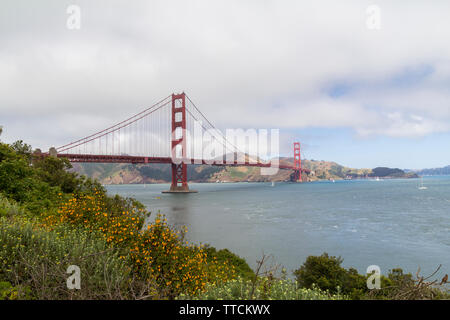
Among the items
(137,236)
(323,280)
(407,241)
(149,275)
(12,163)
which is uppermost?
(12,163)

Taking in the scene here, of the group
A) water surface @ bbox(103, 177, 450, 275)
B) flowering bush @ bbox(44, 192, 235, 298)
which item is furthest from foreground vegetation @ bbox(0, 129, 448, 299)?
water surface @ bbox(103, 177, 450, 275)

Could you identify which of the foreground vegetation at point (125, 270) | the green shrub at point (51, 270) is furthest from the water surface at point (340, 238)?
the green shrub at point (51, 270)

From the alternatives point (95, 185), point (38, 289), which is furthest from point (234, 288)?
point (95, 185)

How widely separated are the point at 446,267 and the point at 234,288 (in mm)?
22579

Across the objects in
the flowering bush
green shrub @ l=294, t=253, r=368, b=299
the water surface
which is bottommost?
the water surface

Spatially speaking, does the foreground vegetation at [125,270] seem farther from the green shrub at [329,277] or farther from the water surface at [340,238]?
the water surface at [340,238]

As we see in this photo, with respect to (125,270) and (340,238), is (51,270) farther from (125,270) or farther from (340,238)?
A: (340,238)

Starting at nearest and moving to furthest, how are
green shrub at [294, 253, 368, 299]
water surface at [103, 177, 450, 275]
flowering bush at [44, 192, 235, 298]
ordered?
1. flowering bush at [44, 192, 235, 298]
2. green shrub at [294, 253, 368, 299]
3. water surface at [103, 177, 450, 275]

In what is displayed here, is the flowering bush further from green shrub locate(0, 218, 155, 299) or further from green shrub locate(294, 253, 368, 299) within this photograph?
green shrub locate(294, 253, 368, 299)

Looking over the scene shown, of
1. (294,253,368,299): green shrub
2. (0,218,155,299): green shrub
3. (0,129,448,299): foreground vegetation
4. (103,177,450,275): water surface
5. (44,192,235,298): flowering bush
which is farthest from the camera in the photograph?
(103,177,450,275): water surface

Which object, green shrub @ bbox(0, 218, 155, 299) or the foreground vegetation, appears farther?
the foreground vegetation

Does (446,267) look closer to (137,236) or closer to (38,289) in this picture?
(137,236)

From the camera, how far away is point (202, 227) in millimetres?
33875

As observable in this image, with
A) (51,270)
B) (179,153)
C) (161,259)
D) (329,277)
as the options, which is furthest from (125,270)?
(179,153)
